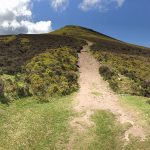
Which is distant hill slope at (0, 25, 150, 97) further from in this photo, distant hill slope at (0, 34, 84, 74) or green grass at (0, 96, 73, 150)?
green grass at (0, 96, 73, 150)

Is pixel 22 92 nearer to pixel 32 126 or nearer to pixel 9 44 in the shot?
pixel 32 126

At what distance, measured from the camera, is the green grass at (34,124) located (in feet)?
77.9

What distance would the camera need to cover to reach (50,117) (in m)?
27.8

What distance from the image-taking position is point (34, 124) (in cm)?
2639

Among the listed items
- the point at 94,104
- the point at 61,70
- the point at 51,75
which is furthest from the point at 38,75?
the point at 94,104

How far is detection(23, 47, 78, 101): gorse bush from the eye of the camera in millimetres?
34719

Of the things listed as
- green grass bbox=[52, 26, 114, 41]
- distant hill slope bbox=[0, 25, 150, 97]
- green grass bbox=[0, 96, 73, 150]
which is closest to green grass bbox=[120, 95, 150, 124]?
distant hill slope bbox=[0, 25, 150, 97]

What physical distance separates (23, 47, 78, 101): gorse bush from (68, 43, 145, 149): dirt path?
1.39 m

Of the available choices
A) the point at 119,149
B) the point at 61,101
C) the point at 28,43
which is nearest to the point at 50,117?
the point at 61,101

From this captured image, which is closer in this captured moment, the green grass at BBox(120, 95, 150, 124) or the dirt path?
the dirt path

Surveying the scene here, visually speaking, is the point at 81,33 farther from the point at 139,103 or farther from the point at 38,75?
the point at 139,103

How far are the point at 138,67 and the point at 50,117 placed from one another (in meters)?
30.0

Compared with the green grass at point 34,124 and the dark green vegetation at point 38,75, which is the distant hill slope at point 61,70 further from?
the green grass at point 34,124

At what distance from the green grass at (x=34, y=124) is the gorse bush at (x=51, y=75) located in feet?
8.07
